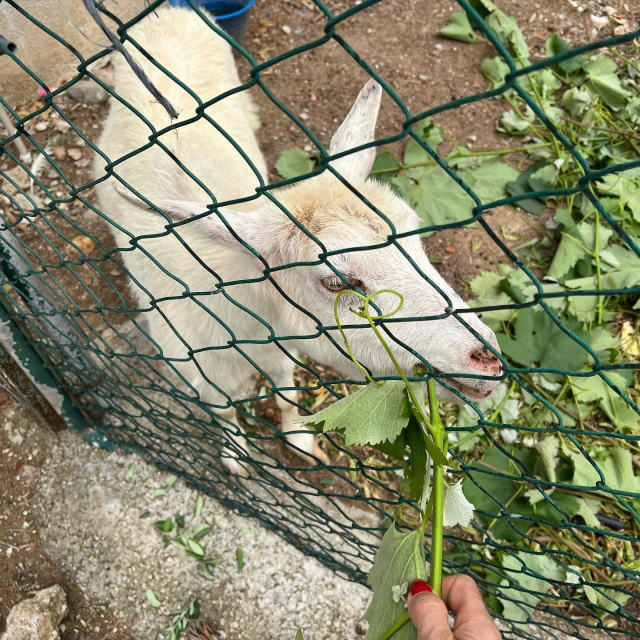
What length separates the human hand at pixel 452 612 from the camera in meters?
0.95

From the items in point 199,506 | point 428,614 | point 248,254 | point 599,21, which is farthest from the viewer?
A: point 599,21

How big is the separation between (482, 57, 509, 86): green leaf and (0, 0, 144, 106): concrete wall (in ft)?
10.1

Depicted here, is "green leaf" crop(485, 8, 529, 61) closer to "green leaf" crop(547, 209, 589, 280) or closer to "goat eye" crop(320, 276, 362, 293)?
"green leaf" crop(547, 209, 589, 280)

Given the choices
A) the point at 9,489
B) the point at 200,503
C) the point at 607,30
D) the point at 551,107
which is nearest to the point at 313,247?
the point at 200,503

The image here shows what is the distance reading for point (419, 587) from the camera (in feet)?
3.30

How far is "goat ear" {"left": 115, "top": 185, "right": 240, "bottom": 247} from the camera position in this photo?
4.80 feet

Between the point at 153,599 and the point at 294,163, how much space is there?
3.05m

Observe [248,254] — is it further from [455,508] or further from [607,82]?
[607,82]

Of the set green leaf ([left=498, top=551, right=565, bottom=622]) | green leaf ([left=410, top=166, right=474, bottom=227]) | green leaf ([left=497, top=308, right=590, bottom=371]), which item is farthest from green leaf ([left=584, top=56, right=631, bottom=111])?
green leaf ([left=498, top=551, right=565, bottom=622])

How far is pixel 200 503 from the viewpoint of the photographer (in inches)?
116

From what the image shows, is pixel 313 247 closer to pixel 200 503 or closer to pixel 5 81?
pixel 200 503

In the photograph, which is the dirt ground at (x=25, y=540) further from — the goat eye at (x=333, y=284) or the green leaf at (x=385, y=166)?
the green leaf at (x=385, y=166)

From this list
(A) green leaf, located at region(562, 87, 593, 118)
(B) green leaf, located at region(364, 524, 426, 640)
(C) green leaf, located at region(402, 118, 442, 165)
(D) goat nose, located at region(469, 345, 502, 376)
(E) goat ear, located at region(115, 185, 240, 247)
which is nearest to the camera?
(B) green leaf, located at region(364, 524, 426, 640)

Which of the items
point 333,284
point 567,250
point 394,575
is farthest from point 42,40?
point 394,575
